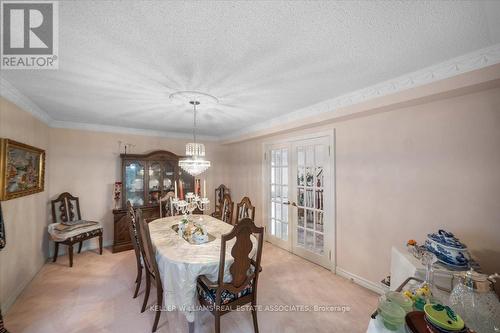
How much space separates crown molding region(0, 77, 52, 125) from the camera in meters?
2.01

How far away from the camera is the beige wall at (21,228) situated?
2.07 meters

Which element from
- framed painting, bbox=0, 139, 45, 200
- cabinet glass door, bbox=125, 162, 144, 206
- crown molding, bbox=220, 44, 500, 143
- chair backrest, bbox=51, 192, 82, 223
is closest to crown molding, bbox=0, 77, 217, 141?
framed painting, bbox=0, 139, 45, 200

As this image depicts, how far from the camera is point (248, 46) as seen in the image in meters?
1.43

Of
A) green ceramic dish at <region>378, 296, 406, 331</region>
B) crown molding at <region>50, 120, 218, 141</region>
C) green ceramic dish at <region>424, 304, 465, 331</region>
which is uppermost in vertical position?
crown molding at <region>50, 120, 218, 141</region>

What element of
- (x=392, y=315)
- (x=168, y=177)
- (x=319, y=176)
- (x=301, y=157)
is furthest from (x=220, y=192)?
(x=392, y=315)

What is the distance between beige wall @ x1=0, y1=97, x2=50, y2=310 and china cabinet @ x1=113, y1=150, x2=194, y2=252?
983 mm

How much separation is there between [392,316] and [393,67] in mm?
1923

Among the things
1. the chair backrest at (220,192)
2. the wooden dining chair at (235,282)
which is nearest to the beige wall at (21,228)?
the wooden dining chair at (235,282)

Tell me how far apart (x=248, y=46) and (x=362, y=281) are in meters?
2.97

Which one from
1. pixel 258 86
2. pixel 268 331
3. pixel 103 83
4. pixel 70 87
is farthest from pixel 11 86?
pixel 268 331

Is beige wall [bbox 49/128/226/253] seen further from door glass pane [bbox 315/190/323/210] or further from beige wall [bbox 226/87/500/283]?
beige wall [bbox 226/87/500/283]

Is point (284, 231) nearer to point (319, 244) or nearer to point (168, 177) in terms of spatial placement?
point (319, 244)

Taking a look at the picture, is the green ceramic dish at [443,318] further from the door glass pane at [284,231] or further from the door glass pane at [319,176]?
the door glass pane at [284,231]

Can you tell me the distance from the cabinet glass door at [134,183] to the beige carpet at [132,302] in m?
1.27
